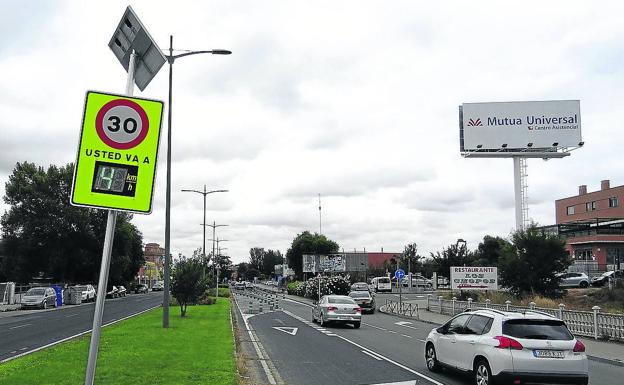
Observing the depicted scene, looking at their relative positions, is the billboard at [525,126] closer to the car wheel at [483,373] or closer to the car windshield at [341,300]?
the car windshield at [341,300]

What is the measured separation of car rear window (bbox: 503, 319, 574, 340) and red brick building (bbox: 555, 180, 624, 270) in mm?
52661

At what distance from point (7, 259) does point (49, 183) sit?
9.37 meters

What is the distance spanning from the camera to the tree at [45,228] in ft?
212

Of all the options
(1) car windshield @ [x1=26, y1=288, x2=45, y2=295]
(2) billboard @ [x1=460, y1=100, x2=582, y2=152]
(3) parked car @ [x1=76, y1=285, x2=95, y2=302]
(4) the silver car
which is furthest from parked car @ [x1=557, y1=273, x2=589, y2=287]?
(3) parked car @ [x1=76, y1=285, x2=95, y2=302]

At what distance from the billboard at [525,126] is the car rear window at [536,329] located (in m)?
45.9

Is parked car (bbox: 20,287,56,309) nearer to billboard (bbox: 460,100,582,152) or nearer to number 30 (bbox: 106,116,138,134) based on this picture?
billboard (bbox: 460,100,582,152)

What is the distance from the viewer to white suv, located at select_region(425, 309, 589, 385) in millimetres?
10391

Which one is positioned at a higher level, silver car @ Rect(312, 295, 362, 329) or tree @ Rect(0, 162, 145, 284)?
tree @ Rect(0, 162, 145, 284)

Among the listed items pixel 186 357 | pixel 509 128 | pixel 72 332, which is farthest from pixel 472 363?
pixel 509 128

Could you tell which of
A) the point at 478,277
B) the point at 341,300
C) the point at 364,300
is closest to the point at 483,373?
the point at 341,300

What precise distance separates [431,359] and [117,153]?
1062 centimetres

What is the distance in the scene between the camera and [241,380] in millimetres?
10633

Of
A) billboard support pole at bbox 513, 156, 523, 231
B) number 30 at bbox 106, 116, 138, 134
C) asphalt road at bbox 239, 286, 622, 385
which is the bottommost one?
asphalt road at bbox 239, 286, 622, 385

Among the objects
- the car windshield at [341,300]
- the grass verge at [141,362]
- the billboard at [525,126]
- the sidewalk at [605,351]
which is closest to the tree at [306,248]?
the billboard at [525,126]
